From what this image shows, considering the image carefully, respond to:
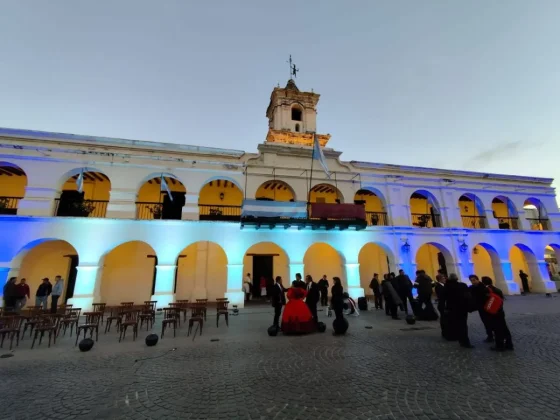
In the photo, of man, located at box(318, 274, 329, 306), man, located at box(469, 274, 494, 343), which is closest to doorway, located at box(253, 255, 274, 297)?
man, located at box(318, 274, 329, 306)

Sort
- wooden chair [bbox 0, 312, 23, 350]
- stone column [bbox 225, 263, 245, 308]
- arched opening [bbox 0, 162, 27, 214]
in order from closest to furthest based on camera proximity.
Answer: wooden chair [bbox 0, 312, 23, 350]
stone column [bbox 225, 263, 245, 308]
arched opening [bbox 0, 162, 27, 214]

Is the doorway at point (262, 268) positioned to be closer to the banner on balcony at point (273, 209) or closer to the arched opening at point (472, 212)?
the banner on balcony at point (273, 209)

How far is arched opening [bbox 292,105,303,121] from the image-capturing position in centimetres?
2492

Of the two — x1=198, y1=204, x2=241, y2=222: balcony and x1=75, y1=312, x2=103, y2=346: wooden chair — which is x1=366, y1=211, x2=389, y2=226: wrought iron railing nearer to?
x1=198, y1=204, x2=241, y2=222: balcony

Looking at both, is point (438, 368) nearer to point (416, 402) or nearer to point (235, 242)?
point (416, 402)

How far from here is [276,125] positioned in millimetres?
24109

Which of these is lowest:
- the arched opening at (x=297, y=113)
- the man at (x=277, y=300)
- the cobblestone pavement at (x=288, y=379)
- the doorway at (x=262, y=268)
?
the cobblestone pavement at (x=288, y=379)

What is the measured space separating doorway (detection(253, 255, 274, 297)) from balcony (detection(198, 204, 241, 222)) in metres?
3.59

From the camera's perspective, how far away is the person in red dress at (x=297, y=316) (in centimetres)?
794

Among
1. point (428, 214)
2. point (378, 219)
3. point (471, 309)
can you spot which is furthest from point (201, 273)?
point (428, 214)

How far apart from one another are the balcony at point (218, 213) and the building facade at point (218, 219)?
0.10 m

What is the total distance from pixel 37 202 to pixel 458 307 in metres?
18.5

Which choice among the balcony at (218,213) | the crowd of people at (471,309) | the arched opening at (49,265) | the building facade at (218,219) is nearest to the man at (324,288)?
the building facade at (218,219)

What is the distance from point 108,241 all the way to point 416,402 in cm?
1419
